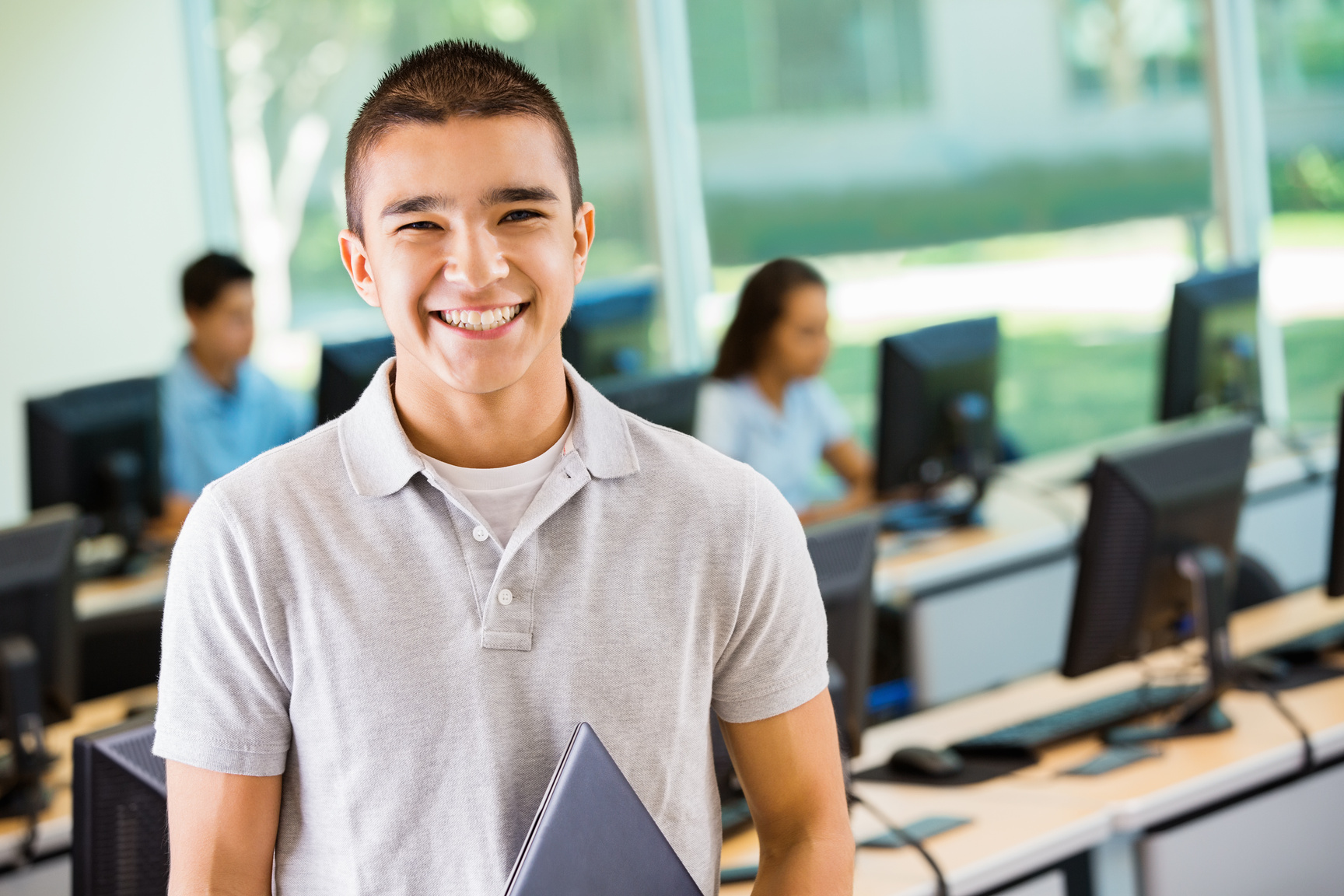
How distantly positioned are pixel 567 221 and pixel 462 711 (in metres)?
0.38

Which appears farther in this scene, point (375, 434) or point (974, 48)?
point (974, 48)

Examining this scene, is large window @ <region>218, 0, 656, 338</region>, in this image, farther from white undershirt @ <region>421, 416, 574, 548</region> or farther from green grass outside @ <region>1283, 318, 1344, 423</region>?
white undershirt @ <region>421, 416, 574, 548</region>

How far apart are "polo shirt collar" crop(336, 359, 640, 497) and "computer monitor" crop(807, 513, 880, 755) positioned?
0.85m

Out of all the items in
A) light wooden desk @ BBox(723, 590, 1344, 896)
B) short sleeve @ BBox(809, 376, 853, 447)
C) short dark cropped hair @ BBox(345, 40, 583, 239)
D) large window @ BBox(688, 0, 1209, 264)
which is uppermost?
large window @ BBox(688, 0, 1209, 264)

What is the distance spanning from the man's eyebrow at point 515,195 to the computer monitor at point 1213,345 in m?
2.79

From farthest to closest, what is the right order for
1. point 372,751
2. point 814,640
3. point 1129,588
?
point 1129,588
point 814,640
point 372,751

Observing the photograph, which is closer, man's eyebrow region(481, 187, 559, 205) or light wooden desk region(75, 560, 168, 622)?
man's eyebrow region(481, 187, 559, 205)

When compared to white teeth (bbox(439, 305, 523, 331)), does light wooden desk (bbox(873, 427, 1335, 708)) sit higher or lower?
lower

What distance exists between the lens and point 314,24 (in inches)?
220

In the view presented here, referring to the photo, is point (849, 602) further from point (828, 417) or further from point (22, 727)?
point (828, 417)

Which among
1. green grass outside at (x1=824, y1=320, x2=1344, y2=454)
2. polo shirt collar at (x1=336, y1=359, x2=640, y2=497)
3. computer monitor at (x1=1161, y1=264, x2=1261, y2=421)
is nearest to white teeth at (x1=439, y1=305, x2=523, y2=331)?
polo shirt collar at (x1=336, y1=359, x2=640, y2=497)

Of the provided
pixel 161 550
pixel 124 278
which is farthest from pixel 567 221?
pixel 124 278

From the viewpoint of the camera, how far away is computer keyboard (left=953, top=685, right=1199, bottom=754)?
2365mm

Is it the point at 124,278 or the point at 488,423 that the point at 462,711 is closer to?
the point at 488,423
